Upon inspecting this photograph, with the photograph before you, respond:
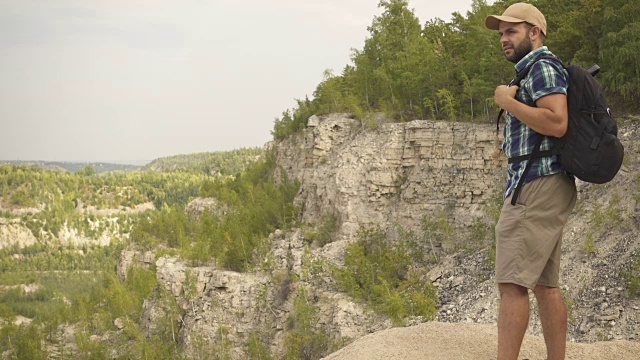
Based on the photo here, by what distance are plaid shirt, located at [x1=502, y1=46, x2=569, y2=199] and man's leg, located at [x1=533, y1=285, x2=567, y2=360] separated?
0.84 m

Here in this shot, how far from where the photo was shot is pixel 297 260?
25578 mm

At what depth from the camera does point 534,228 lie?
14.5 feet

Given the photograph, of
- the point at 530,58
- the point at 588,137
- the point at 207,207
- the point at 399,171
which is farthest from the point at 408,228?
the point at 207,207

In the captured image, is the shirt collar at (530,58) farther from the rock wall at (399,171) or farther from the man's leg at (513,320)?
the rock wall at (399,171)

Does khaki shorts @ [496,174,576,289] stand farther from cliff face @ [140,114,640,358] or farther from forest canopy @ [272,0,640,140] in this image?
forest canopy @ [272,0,640,140]

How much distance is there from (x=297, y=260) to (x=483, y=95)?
1005 centimetres

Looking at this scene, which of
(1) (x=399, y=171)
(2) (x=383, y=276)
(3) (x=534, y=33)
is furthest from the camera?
(1) (x=399, y=171)

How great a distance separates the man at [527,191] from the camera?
4.32 meters

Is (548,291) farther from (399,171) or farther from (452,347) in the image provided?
(399,171)

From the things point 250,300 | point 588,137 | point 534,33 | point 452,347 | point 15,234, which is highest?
point 534,33

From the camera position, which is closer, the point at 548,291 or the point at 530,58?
the point at 530,58

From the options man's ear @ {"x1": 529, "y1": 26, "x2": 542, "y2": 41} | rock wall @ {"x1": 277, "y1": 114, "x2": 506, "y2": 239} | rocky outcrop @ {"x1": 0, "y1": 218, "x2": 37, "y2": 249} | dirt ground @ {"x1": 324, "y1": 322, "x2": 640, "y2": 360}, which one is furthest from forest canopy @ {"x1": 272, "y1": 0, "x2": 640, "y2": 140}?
rocky outcrop @ {"x1": 0, "y1": 218, "x2": 37, "y2": 249}

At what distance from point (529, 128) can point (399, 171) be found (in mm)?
20329

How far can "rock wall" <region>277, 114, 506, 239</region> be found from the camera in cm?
2206
